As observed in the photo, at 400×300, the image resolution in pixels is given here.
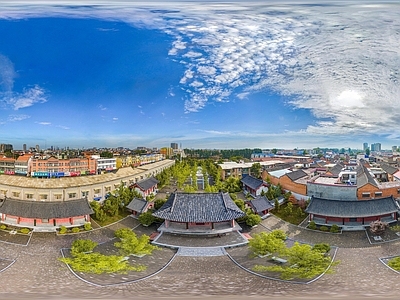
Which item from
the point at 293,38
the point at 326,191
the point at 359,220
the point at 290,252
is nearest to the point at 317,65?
the point at 293,38

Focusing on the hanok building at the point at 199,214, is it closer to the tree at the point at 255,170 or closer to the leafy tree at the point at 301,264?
the tree at the point at 255,170

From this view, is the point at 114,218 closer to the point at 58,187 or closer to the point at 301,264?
the point at 58,187

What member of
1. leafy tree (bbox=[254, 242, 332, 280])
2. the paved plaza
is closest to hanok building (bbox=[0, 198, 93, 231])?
the paved plaza

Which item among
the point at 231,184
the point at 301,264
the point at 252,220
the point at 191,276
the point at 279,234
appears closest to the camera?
the point at 301,264

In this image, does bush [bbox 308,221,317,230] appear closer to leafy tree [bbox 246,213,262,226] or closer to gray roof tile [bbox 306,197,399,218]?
gray roof tile [bbox 306,197,399,218]

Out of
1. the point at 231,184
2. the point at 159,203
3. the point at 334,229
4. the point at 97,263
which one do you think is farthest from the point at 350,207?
the point at 97,263
